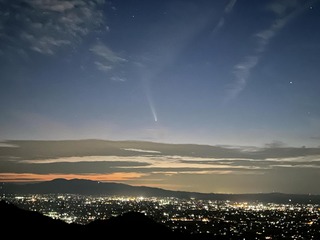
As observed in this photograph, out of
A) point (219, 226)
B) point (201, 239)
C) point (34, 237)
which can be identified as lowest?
point (219, 226)

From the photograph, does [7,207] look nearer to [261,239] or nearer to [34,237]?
[34,237]

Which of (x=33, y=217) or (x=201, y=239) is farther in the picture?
(x=201, y=239)

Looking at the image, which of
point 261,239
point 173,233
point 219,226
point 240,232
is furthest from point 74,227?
point 219,226

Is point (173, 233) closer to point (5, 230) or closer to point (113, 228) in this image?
point (113, 228)

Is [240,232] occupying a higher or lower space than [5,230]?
lower

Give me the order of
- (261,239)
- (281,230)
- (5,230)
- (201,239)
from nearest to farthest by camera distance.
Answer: (5,230) < (201,239) < (261,239) < (281,230)

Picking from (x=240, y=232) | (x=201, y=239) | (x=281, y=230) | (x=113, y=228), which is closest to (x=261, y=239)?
(x=240, y=232)

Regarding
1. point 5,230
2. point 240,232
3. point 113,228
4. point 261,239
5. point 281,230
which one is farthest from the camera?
point 281,230
